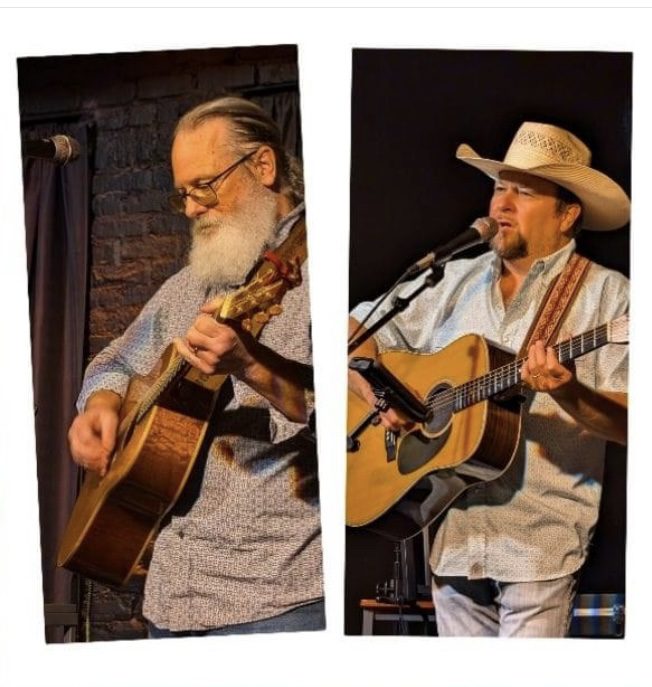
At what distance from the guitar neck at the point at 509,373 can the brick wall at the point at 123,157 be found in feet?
2.93

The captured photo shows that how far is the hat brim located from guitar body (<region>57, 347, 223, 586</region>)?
1098 mm

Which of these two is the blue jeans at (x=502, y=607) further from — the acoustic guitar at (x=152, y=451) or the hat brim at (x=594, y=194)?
the hat brim at (x=594, y=194)

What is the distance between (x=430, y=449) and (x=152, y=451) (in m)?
0.78

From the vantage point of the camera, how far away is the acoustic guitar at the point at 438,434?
3963 mm

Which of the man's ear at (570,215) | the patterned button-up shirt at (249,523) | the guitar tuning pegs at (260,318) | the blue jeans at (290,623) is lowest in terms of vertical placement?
the blue jeans at (290,623)

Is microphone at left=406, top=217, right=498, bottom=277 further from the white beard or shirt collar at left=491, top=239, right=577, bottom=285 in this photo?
the white beard

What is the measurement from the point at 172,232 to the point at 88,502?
0.81 metres

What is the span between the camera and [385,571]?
4074 millimetres

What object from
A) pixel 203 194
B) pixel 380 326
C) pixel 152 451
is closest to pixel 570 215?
pixel 380 326

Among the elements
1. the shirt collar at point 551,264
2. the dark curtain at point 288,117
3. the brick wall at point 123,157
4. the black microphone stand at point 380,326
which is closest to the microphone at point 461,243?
the black microphone stand at point 380,326

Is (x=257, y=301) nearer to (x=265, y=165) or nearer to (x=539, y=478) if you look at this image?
(x=265, y=165)

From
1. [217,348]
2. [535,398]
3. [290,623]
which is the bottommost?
[290,623]

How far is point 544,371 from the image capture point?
3.94 m

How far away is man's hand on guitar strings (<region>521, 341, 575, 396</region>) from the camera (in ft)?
12.9
